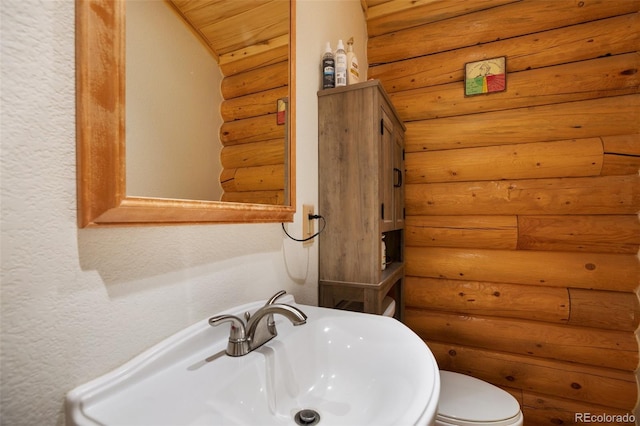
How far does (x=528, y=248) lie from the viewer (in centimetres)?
157

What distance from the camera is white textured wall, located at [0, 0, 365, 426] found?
0.38 meters

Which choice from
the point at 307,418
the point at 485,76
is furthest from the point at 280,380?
the point at 485,76

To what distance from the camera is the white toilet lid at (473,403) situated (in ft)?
3.75

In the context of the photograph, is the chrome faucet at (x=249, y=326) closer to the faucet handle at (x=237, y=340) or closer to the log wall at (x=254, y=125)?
the faucet handle at (x=237, y=340)

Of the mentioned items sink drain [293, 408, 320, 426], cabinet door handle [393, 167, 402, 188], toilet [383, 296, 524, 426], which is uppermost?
cabinet door handle [393, 167, 402, 188]

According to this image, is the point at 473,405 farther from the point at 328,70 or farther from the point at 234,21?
the point at 234,21

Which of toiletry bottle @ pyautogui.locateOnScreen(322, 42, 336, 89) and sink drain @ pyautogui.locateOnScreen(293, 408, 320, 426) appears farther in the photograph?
toiletry bottle @ pyautogui.locateOnScreen(322, 42, 336, 89)

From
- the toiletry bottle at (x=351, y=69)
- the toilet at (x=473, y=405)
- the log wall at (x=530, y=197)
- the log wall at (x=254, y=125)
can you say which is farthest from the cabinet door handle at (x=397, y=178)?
the log wall at (x=254, y=125)

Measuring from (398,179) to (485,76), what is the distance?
777mm

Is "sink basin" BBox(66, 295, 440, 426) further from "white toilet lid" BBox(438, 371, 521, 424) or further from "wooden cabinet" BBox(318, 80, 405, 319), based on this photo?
"white toilet lid" BBox(438, 371, 521, 424)

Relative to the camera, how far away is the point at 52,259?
41cm

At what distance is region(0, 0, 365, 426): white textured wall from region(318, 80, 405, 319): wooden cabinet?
2.33ft

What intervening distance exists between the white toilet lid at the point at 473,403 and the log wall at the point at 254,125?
1.08 m

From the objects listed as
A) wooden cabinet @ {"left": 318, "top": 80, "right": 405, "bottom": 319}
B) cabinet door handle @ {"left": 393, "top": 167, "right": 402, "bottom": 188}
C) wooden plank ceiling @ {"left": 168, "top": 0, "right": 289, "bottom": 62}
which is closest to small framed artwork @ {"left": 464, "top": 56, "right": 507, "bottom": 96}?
cabinet door handle @ {"left": 393, "top": 167, "right": 402, "bottom": 188}
